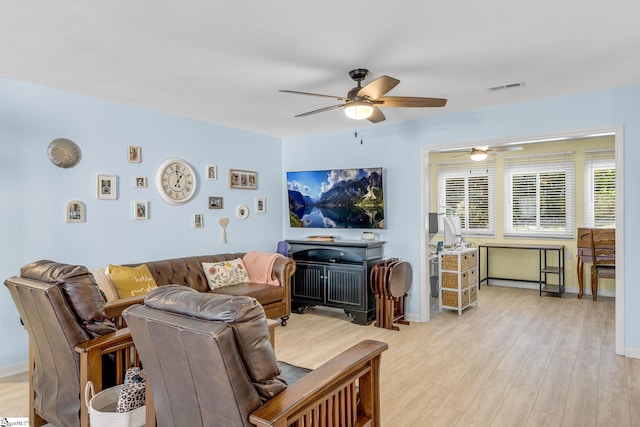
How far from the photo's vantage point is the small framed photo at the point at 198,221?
4932 mm

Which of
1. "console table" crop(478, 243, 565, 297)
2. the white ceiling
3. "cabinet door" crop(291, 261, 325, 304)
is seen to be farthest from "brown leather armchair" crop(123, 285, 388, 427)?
"console table" crop(478, 243, 565, 297)

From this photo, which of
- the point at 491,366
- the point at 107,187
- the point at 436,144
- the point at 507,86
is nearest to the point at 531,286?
the point at 436,144

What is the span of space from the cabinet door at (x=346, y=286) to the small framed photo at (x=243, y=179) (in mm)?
1595

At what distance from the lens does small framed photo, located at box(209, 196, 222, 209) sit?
16.9ft

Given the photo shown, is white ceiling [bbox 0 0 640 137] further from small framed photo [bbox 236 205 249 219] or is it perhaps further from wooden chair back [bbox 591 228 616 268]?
wooden chair back [bbox 591 228 616 268]

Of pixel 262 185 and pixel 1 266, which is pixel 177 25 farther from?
pixel 262 185

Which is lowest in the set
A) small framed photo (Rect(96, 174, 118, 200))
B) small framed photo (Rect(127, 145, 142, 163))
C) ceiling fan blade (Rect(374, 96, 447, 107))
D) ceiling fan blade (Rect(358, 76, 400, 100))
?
small framed photo (Rect(96, 174, 118, 200))

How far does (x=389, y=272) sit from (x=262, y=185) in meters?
2.29

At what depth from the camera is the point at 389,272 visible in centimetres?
466

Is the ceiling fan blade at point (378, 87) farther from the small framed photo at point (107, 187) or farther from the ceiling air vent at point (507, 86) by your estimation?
the small framed photo at point (107, 187)

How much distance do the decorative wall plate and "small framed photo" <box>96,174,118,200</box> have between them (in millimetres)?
275

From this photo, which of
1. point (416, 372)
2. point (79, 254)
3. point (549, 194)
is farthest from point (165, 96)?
point (549, 194)

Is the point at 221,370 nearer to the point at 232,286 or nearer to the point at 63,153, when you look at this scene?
the point at 63,153

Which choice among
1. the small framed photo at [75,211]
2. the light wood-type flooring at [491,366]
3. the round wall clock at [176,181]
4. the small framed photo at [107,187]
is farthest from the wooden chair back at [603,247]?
the small framed photo at [75,211]
